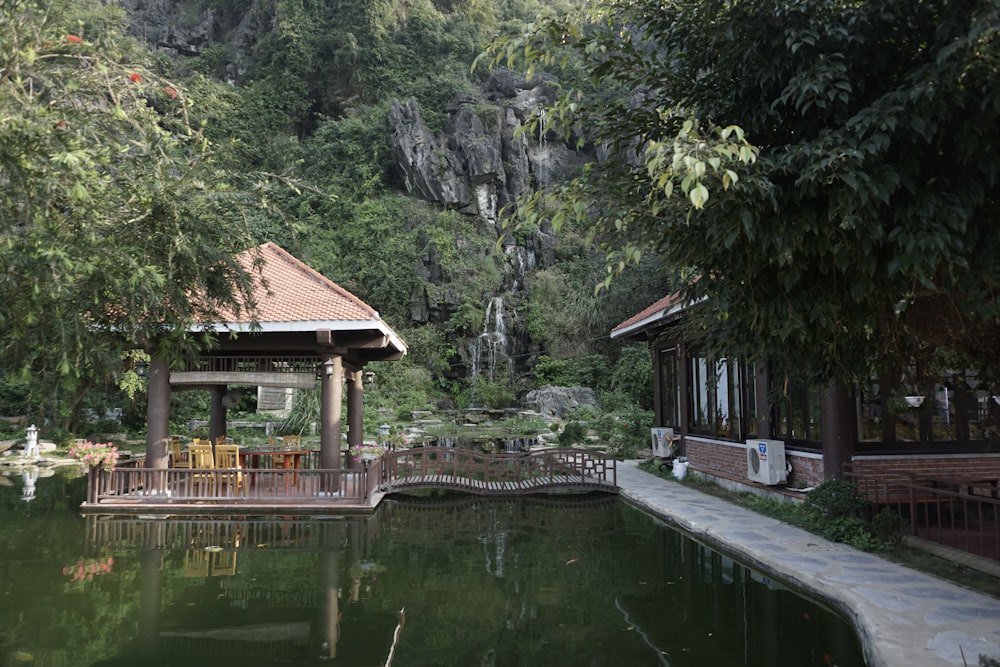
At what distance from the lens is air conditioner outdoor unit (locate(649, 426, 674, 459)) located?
46.9 ft

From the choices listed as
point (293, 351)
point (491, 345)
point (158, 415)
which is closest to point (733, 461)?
point (293, 351)

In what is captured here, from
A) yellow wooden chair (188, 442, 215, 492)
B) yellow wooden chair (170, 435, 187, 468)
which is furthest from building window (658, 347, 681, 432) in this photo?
yellow wooden chair (170, 435, 187, 468)

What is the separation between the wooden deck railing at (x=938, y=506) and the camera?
6579mm

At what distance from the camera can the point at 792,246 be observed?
110 inches

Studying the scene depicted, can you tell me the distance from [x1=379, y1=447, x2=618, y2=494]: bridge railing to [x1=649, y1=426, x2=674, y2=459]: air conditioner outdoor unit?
6.38ft

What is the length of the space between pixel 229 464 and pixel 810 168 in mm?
11506

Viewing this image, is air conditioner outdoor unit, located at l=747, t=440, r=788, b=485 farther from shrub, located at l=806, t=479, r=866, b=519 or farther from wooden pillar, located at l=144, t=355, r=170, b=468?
wooden pillar, located at l=144, t=355, r=170, b=468

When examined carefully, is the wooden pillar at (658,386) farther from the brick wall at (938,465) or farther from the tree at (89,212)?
the tree at (89,212)

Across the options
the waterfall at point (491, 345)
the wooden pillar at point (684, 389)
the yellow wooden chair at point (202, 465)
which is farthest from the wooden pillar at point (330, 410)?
the waterfall at point (491, 345)

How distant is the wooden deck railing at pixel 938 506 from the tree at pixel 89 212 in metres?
6.75

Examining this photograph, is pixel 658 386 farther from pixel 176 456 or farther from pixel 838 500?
pixel 176 456

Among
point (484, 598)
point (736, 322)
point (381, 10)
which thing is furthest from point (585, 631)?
point (381, 10)

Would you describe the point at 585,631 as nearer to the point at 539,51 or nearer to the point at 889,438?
the point at 539,51

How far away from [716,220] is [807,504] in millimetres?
6846
